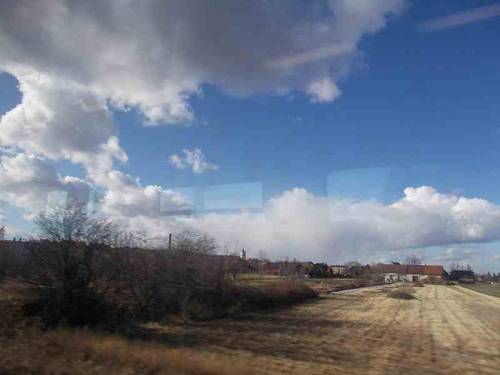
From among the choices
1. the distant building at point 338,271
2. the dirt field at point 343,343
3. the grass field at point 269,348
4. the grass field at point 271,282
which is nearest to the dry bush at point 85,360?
the grass field at point 269,348

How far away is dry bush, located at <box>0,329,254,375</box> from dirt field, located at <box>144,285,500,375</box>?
96.1 inches

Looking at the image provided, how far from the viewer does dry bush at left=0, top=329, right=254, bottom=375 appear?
34.6 feet

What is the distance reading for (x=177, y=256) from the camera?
98.5ft

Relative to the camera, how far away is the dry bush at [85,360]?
10555mm

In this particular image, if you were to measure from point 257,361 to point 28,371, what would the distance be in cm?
731

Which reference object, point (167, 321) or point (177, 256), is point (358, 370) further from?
point (177, 256)

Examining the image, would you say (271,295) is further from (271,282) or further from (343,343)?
(343,343)

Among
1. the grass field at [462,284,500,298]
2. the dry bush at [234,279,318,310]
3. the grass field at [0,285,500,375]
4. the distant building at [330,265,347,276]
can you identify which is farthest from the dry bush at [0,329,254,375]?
the distant building at [330,265,347,276]

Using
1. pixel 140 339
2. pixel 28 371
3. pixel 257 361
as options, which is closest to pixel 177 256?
pixel 140 339

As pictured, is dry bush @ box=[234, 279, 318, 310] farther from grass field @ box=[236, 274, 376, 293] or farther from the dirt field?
the dirt field

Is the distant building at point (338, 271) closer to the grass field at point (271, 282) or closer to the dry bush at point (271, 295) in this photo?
the grass field at point (271, 282)

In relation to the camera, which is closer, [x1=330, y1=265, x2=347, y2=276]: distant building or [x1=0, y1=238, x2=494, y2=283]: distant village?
[x1=0, y1=238, x2=494, y2=283]: distant village

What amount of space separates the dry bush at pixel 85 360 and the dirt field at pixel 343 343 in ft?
8.01

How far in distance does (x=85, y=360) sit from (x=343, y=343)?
1196 cm
